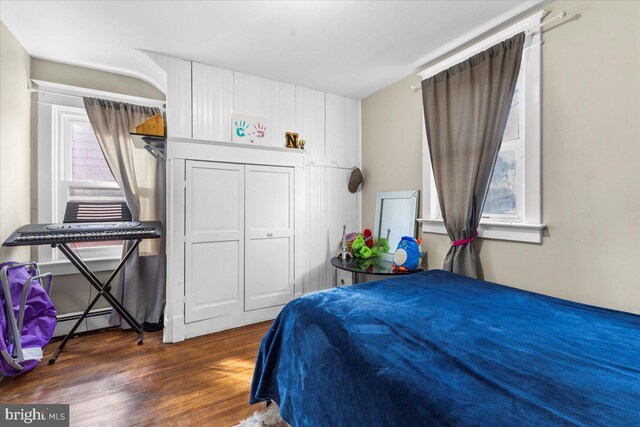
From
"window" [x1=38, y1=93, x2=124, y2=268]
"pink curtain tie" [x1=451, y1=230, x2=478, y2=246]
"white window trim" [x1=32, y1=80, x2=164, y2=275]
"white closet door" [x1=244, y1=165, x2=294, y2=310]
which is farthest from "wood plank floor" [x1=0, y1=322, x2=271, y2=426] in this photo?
"pink curtain tie" [x1=451, y1=230, x2=478, y2=246]

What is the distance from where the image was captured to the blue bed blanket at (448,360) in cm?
81

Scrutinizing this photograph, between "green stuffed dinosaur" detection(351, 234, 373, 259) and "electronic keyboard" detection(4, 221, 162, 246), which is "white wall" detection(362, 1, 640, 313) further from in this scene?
"electronic keyboard" detection(4, 221, 162, 246)

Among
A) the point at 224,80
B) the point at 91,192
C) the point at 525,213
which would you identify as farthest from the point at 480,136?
the point at 91,192

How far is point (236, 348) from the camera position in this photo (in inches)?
101

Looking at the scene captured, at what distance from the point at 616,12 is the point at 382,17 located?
1.34 metres

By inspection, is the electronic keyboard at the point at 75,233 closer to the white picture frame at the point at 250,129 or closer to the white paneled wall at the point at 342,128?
the white picture frame at the point at 250,129

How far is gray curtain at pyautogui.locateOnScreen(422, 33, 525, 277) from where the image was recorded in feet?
6.81

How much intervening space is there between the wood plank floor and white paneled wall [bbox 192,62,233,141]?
6.58 feet

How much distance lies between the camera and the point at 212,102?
2877mm

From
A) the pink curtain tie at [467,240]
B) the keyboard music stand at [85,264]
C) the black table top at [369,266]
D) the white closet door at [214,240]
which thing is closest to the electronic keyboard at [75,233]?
A: the keyboard music stand at [85,264]

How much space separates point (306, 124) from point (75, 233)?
2436mm

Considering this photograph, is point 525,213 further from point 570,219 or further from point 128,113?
point 128,113

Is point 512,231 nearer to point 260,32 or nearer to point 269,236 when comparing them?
point 269,236

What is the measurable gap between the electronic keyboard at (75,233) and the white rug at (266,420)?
5.62ft
